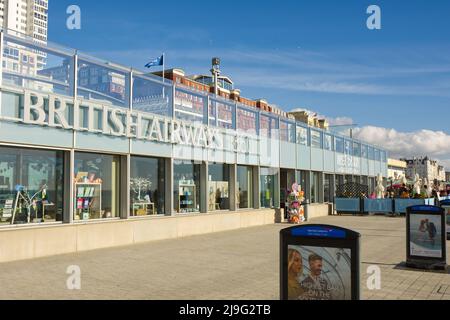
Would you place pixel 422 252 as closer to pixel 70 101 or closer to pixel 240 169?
pixel 70 101

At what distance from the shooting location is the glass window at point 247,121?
21656mm

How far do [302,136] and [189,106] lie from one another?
11.1 meters

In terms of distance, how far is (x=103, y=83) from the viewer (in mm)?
14438

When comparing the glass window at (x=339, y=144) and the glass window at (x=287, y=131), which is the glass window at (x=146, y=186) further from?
the glass window at (x=339, y=144)

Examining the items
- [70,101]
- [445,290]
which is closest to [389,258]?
[445,290]

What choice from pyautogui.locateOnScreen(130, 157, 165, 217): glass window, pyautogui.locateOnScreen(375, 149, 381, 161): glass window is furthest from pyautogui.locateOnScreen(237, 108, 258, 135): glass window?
pyautogui.locateOnScreen(375, 149, 381, 161): glass window

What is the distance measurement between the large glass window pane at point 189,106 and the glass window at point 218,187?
2.31m

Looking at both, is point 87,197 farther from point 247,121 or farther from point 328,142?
point 328,142

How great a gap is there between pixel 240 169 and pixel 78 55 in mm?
10333

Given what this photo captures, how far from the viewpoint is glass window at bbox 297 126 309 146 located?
2748cm

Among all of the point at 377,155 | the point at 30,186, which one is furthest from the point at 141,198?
the point at 377,155

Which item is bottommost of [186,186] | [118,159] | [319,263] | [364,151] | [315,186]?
[319,263]

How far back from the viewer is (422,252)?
10.4 m

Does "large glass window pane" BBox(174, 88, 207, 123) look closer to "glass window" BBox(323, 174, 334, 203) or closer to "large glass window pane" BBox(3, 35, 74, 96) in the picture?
"large glass window pane" BBox(3, 35, 74, 96)
